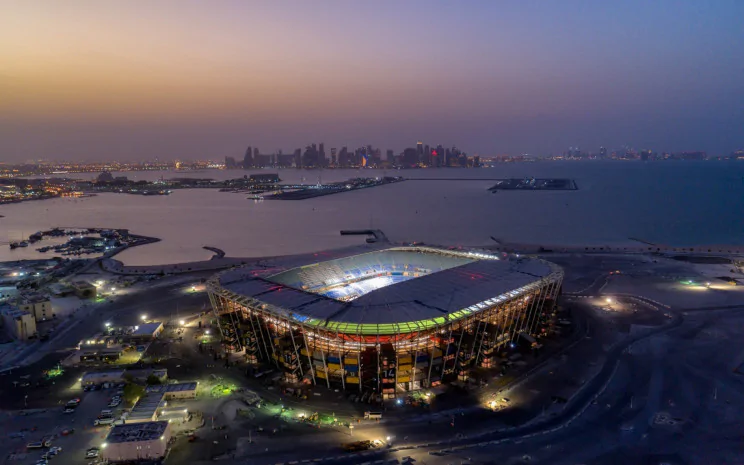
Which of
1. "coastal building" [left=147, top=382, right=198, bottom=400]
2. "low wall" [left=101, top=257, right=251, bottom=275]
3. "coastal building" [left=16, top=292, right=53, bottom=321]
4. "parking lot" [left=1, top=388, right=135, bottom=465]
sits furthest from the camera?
"low wall" [left=101, top=257, right=251, bottom=275]

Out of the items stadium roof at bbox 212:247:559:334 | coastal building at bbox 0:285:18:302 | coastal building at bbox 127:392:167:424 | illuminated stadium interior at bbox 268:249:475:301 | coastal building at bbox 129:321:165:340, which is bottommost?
coastal building at bbox 0:285:18:302

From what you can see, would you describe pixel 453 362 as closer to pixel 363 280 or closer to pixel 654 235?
A: pixel 363 280

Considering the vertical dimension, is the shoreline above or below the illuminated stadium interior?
below

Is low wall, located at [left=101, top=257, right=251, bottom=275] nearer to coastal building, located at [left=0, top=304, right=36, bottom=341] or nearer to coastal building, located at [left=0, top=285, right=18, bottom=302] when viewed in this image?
coastal building, located at [left=0, top=285, right=18, bottom=302]

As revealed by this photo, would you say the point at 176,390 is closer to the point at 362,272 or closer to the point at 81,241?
the point at 362,272

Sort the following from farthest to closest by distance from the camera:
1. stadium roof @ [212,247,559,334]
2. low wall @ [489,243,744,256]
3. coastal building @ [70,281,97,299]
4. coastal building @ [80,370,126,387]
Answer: low wall @ [489,243,744,256] < coastal building @ [70,281,97,299] < coastal building @ [80,370,126,387] < stadium roof @ [212,247,559,334]

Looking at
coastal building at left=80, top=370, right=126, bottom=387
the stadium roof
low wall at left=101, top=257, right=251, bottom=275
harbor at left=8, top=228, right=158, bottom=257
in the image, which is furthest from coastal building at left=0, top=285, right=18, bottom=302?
the stadium roof

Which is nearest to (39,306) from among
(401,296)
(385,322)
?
(401,296)

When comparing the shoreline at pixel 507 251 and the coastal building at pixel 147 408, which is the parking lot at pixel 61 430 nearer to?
the coastal building at pixel 147 408

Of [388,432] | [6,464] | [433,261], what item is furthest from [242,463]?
[433,261]
